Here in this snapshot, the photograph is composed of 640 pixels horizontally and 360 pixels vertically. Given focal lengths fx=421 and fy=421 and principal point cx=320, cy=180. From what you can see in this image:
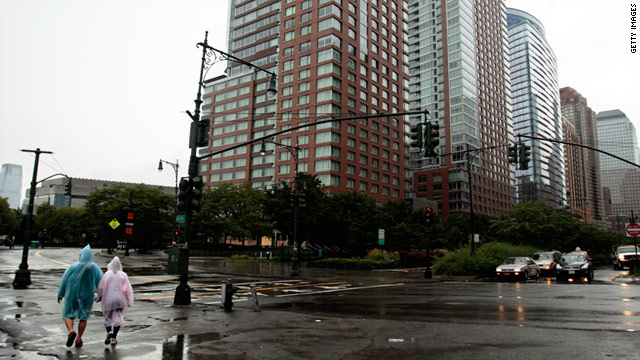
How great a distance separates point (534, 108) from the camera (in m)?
165

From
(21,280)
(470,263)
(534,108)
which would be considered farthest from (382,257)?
(534,108)

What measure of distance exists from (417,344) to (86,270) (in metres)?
6.08

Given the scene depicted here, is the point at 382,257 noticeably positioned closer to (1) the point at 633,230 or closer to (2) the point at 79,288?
(1) the point at 633,230

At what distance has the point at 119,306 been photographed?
7.52 metres

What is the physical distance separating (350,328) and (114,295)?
4747 mm

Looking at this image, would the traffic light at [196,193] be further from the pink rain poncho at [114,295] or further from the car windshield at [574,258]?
the car windshield at [574,258]

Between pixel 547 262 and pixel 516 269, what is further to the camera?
pixel 547 262

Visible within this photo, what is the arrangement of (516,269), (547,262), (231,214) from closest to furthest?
(516,269), (547,262), (231,214)

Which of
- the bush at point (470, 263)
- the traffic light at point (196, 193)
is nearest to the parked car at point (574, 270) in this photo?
the bush at point (470, 263)

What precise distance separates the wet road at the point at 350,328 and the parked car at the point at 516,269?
28.7 feet

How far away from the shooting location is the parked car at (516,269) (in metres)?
23.9

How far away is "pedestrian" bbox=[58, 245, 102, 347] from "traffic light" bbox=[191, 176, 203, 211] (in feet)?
17.4

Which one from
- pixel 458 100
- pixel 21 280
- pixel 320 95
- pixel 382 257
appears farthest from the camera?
pixel 458 100

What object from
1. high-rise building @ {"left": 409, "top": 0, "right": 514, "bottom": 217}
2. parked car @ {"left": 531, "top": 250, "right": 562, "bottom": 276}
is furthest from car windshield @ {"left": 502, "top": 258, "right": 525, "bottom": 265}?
high-rise building @ {"left": 409, "top": 0, "right": 514, "bottom": 217}
